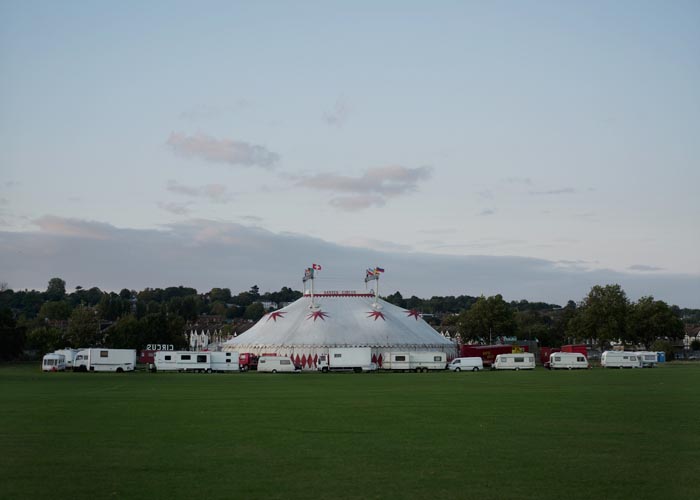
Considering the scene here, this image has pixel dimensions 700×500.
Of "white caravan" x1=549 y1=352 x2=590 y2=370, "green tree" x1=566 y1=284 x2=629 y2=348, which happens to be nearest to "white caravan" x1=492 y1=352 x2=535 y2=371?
"white caravan" x1=549 y1=352 x2=590 y2=370

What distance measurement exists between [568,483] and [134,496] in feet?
24.8

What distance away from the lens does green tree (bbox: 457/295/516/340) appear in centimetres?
14662

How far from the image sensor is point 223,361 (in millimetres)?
84062

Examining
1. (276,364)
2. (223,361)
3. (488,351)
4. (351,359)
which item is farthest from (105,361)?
(488,351)

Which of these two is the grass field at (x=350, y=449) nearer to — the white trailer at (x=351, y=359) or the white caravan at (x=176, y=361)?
the white caravan at (x=176, y=361)

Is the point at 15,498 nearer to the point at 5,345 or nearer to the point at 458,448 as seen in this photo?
the point at 458,448

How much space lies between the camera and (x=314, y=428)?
24.0 metres

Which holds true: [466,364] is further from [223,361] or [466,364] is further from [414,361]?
[223,361]

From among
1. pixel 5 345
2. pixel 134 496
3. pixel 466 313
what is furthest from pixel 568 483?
pixel 466 313

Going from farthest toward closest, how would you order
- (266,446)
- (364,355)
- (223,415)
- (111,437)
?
(364,355)
(223,415)
(111,437)
(266,446)

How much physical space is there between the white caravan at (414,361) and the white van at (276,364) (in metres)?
10.3

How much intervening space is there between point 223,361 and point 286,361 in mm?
6257

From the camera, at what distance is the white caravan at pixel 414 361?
86250 mm

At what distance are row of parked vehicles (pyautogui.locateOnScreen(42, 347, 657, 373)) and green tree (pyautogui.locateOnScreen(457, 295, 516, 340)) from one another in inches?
2167
